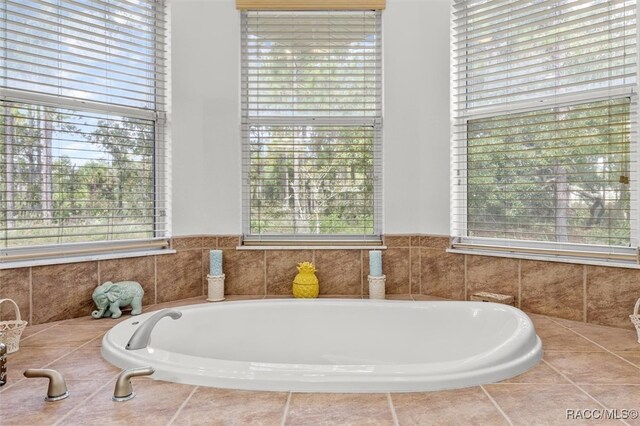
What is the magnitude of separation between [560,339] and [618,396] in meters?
0.54

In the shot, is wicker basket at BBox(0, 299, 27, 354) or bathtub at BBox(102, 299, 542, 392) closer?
wicker basket at BBox(0, 299, 27, 354)

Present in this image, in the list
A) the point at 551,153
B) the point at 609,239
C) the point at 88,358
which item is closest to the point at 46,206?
the point at 88,358

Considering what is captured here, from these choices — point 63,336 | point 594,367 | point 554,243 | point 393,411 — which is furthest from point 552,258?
point 63,336

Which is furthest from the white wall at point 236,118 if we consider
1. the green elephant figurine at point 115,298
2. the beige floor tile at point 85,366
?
the beige floor tile at point 85,366

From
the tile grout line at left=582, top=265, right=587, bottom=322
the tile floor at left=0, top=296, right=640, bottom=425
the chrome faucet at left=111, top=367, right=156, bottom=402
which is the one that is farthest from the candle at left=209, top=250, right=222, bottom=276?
the tile grout line at left=582, top=265, right=587, bottom=322

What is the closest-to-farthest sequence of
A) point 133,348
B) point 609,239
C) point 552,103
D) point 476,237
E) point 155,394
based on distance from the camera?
point 155,394 < point 133,348 < point 609,239 < point 552,103 < point 476,237

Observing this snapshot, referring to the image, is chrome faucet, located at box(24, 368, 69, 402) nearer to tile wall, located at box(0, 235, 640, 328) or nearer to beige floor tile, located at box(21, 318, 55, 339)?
beige floor tile, located at box(21, 318, 55, 339)

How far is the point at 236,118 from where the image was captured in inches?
101

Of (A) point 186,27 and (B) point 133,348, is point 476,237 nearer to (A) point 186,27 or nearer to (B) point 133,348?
(B) point 133,348

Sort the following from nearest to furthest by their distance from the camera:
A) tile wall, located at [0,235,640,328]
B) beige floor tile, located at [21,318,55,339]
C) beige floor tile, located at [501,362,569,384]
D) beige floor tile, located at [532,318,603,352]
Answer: beige floor tile, located at [501,362,569,384] → beige floor tile, located at [532,318,603,352] → beige floor tile, located at [21,318,55,339] → tile wall, located at [0,235,640,328]

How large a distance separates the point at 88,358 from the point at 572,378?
173cm

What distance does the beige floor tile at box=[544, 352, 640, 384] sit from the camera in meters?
1.37

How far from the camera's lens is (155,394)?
1.26m

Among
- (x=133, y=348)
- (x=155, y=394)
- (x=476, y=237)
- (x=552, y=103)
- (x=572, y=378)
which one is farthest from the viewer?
(x=476, y=237)
